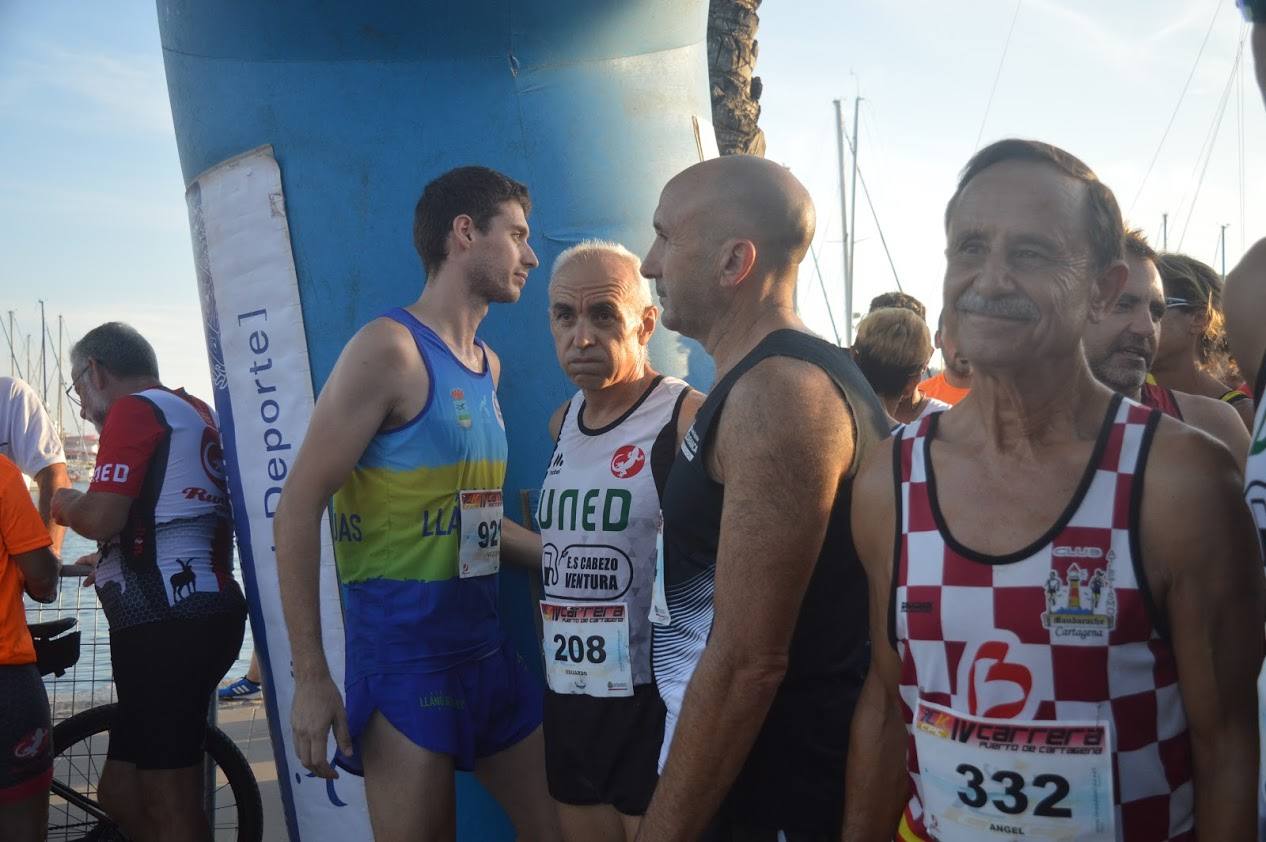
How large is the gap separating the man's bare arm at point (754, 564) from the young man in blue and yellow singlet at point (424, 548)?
106 cm

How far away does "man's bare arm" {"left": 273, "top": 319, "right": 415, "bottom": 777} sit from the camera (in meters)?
2.67

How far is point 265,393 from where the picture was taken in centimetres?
343

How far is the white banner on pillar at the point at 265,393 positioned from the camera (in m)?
3.37

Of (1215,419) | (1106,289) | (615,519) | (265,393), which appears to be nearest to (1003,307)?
(1106,289)

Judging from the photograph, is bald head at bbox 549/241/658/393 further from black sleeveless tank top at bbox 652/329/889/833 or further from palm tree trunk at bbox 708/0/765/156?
palm tree trunk at bbox 708/0/765/156

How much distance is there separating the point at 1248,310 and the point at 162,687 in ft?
11.1

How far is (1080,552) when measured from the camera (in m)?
1.54

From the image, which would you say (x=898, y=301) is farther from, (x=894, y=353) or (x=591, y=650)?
(x=591, y=650)

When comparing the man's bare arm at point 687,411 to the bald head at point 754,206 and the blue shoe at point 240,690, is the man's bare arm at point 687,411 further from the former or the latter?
the blue shoe at point 240,690

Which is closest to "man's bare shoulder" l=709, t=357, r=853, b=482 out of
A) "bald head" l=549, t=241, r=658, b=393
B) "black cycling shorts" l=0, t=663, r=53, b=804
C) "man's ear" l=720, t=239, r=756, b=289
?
"man's ear" l=720, t=239, r=756, b=289

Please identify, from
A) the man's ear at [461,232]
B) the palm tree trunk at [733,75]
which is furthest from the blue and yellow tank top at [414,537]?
the palm tree trunk at [733,75]

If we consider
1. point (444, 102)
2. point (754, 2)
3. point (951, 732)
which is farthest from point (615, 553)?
point (754, 2)

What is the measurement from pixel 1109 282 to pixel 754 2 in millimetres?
4862

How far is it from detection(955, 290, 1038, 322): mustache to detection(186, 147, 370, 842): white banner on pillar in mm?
2239
